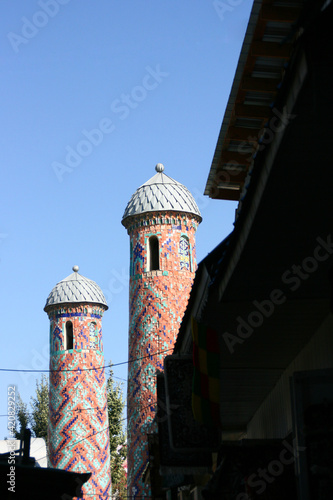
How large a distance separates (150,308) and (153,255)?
5.44 feet

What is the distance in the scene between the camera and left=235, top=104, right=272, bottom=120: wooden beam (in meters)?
10.3

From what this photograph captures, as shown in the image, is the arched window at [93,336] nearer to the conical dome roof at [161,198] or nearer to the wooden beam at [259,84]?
the conical dome roof at [161,198]

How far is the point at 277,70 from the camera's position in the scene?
9547 mm

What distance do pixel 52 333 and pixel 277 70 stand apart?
66.5 feet

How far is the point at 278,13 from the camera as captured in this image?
8.41 meters

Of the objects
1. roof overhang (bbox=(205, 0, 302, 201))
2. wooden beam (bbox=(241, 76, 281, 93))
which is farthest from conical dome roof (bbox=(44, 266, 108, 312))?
wooden beam (bbox=(241, 76, 281, 93))

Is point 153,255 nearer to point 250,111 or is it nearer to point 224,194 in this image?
point 224,194

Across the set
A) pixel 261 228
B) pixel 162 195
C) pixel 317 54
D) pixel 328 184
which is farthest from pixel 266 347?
pixel 162 195

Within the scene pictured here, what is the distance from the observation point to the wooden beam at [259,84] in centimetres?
979

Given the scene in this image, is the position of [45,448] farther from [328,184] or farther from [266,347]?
[328,184]

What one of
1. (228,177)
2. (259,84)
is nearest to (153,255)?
(228,177)

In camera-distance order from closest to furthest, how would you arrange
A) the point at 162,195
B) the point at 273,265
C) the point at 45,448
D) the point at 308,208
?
the point at 308,208 < the point at 273,265 < the point at 162,195 < the point at 45,448

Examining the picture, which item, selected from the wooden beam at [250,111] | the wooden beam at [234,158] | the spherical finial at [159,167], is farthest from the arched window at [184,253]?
the wooden beam at [250,111]

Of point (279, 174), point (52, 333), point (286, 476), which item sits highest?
point (52, 333)
